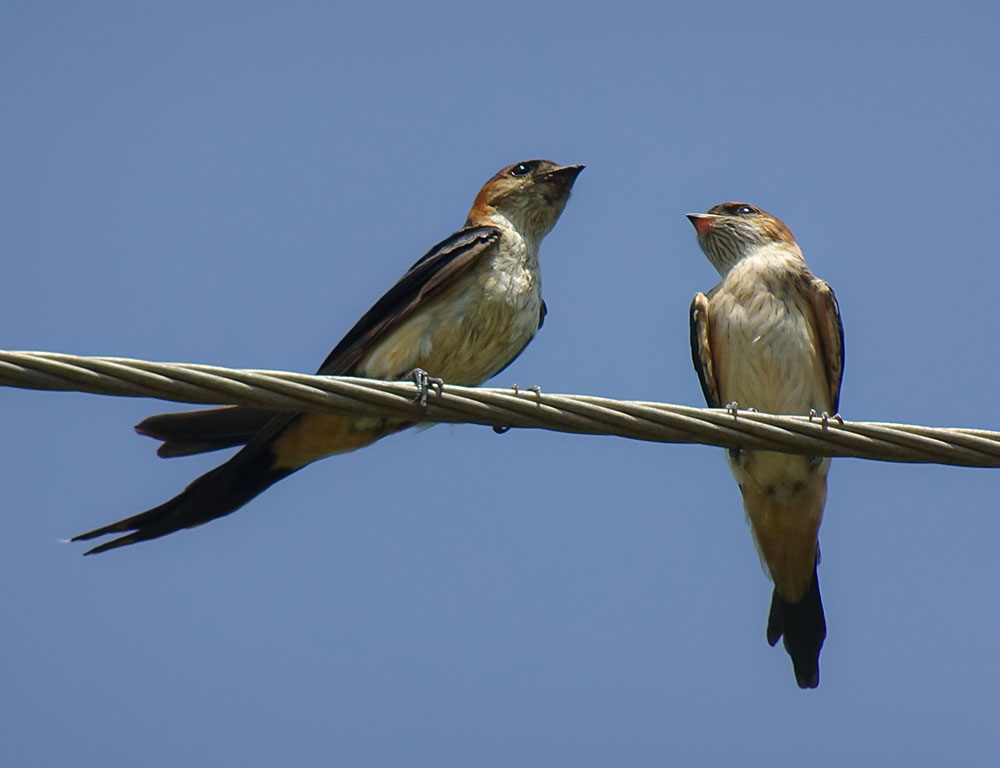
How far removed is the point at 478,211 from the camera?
822cm

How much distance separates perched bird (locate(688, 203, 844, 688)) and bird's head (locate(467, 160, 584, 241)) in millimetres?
1089

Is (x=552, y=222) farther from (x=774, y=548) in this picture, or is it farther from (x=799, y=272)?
(x=774, y=548)

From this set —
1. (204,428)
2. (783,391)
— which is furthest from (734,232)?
(204,428)

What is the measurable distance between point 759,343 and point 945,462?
2.89 meters

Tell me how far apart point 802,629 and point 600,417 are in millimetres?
3282

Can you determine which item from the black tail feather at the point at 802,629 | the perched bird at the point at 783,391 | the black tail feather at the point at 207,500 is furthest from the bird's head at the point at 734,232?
the black tail feather at the point at 207,500

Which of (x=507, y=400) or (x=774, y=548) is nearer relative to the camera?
(x=507, y=400)

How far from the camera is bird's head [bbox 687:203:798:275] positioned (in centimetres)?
856

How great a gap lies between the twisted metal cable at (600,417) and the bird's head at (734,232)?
3847 mm

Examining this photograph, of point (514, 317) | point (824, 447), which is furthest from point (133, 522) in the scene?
point (824, 447)

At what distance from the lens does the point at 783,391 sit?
756 cm

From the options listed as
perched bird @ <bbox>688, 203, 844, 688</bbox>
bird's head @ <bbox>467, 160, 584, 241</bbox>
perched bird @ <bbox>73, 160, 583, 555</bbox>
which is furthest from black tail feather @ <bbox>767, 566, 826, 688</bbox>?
bird's head @ <bbox>467, 160, 584, 241</bbox>

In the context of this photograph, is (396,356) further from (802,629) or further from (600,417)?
(802,629)

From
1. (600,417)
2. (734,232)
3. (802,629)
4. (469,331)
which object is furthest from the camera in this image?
(734,232)
